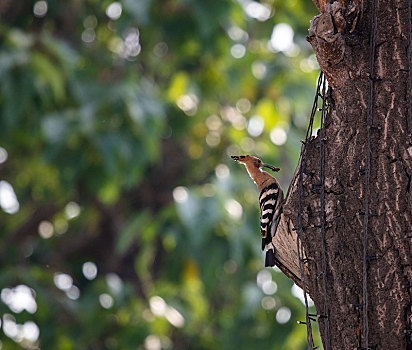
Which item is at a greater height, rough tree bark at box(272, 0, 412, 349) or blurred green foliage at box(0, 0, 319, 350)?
blurred green foliage at box(0, 0, 319, 350)

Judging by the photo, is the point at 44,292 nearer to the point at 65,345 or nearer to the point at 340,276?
the point at 65,345

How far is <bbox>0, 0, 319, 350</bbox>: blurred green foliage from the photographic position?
18.4 ft

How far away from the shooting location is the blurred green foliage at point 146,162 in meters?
5.62

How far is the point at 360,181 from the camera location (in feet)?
7.86

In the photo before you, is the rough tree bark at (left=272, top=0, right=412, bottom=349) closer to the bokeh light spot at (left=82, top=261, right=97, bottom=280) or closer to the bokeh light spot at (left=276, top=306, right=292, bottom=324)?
the bokeh light spot at (left=276, top=306, right=292, bottom=324)

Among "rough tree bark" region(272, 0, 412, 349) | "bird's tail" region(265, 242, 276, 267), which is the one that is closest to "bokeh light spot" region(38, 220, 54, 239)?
"bird's tail" region(265, 242, 276, 267)

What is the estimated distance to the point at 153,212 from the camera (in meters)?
7.98

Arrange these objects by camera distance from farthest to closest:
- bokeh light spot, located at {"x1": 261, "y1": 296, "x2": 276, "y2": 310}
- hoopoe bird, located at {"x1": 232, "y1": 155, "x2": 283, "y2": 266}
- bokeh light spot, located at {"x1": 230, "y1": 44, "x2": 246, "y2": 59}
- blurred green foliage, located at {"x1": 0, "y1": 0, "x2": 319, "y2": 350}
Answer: bokeh light spot, located at {"x1": 230, "y1": 44, "x2": 246, "y2": 59}
bokeh light spot, located at {"x1": 261, "y1": 296, "x2": 276, "y2": 310}
blurred green foliage, located at {"x1": 0, "y1": 0, "x2": 319, "y2": 350}
hoopoe bird, located at {"x1": 232, "y1": 155, "x2": 283, "y2": 266}

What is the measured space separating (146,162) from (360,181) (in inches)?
156

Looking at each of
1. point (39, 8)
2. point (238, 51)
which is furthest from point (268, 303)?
point (39, 8)

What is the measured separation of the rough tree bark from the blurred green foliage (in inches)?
109

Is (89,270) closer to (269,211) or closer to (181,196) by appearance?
(181,196)

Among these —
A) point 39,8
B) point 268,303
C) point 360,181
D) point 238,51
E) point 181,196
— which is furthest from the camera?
point 39,8

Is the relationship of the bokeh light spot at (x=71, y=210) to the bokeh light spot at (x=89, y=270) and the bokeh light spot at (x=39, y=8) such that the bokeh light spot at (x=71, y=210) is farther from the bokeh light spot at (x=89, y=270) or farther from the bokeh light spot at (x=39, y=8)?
the bokeh light spot at (x=39, y=8)
